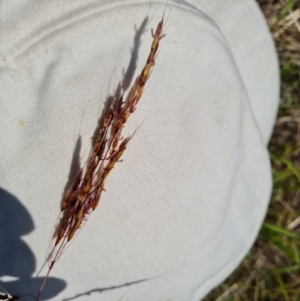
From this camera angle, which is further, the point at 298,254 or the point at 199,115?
the point at 298,254

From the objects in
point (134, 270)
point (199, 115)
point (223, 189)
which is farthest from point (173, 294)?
point (199, 115)

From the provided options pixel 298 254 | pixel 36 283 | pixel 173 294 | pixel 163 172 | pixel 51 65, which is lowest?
pixel 298 254

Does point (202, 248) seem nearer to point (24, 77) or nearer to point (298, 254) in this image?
point (24, 77)
